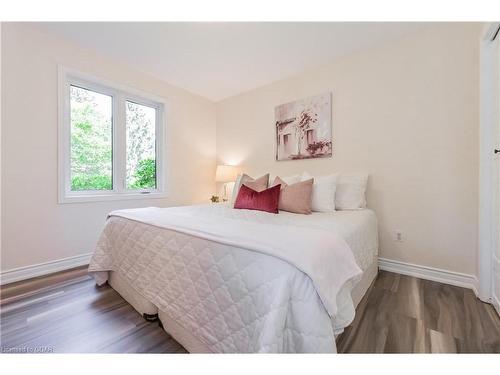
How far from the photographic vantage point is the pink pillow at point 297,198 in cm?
196

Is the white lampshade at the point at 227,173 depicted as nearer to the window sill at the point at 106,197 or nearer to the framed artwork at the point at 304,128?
the framed artwork at the point at 304,128

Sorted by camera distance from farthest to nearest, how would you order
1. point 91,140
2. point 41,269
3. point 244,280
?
point 91,140
point 41,269
point 244,280

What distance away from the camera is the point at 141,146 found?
2973mm

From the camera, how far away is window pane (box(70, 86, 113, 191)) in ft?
7.79

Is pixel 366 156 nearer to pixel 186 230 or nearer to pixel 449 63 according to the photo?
pixel 449 63

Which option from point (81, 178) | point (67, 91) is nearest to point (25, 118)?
point (67, 91)

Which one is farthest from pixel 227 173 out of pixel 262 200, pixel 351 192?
pixel 351 192

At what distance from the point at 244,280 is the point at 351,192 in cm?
162

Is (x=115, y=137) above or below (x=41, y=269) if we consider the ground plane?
above

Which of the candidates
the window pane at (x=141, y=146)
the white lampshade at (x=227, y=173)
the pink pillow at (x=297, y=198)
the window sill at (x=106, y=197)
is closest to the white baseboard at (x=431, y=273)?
the pink pillow at (x=297, y=198)

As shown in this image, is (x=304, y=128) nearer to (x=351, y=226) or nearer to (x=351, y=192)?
(x=351, y=192)
